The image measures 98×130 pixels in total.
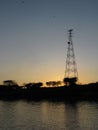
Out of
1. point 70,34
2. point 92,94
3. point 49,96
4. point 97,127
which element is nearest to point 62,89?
point 49,96

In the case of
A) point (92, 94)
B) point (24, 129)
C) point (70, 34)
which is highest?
point (70, 34)

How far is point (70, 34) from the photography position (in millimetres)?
126000

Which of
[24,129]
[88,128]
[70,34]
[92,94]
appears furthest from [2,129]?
[92,94]

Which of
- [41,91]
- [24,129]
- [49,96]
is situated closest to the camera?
[24,129]

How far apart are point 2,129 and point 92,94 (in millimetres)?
119869

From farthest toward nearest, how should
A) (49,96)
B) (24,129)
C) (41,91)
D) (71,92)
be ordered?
(41,91), (49,96), (71,92), (24,129)

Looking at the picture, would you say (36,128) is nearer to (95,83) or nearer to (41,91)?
(95,83)

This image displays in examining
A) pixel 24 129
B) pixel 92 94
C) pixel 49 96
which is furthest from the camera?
pixel 49 96

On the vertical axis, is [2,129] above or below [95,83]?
below

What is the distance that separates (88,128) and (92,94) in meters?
117

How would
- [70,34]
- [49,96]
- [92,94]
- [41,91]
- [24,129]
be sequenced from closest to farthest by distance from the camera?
[24,129] → [70,34] → [92,94] → [49,96] → [41,91]

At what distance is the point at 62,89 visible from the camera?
18338 centimetres

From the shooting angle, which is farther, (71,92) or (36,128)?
(71,92)

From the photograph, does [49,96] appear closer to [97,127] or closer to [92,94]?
[92,94]
